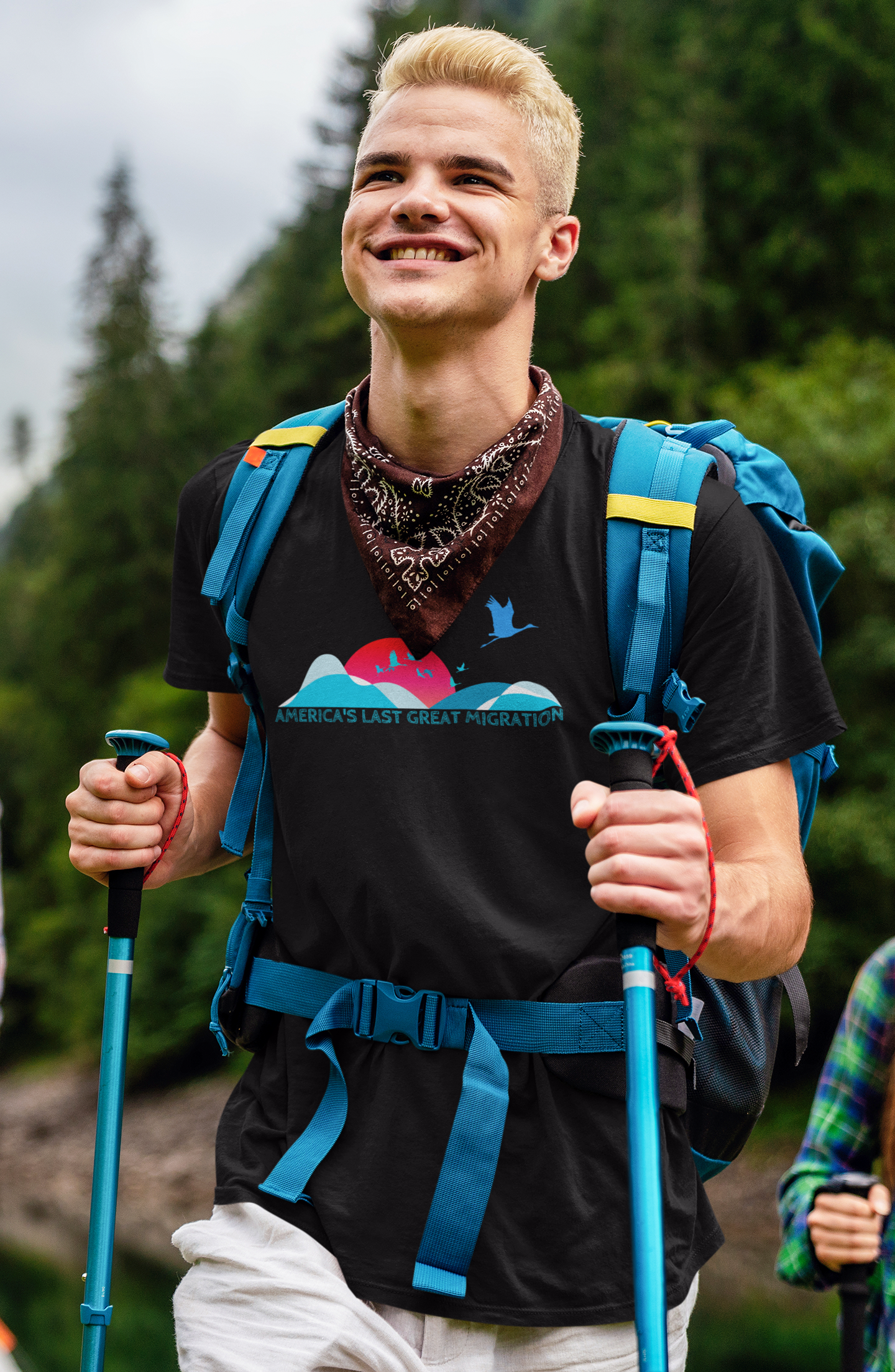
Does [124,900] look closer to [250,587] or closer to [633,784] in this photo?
[250,587]

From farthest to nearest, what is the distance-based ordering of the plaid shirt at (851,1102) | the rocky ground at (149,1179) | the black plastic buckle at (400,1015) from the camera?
the rocky ground at (149,1179)
the plaid shirt at (851,1102)
the black plastic buckle at (400,1015)

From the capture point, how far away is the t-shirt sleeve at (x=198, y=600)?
279 cm

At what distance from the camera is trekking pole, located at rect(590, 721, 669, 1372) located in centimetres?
187

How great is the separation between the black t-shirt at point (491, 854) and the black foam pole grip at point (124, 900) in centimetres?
24

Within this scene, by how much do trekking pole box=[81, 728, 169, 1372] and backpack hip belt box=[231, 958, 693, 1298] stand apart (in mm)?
257

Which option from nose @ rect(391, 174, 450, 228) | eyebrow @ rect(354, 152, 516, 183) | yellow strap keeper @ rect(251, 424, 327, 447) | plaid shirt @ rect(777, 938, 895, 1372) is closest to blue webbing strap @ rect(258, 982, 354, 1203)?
yellow strap keeper @ rect(251, 424, 327, 447)

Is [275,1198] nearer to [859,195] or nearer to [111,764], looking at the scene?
[111,764]

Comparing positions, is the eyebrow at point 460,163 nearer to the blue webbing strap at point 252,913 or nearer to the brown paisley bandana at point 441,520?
the brown paisley bandana at point 441,520

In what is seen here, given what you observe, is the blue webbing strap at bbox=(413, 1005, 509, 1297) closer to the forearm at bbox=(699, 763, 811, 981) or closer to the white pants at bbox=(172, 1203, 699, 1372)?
the white pants at bbox=(172, 1203, 699, 1372)

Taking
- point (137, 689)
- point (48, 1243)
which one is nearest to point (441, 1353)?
point (48, 1243)

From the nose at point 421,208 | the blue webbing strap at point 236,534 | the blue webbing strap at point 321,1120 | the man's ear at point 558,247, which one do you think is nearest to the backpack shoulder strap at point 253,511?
the blue webbing strap at point 236,534

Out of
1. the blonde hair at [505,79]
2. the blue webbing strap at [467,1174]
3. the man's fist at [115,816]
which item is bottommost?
the blue webbing strap at [467,1174]

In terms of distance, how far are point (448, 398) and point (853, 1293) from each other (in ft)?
7.26

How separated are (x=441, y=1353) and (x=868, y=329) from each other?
21.8 m
